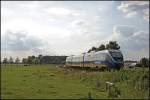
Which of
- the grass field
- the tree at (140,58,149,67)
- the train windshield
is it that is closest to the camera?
the grass field

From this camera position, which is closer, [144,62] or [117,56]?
[117,56]

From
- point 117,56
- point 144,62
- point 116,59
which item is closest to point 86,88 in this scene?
point 116,59

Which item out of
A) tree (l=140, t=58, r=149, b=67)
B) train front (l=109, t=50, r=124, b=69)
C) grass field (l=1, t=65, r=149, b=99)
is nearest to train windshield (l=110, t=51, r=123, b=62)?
train front (l=109, t=50, r=124, b=69)

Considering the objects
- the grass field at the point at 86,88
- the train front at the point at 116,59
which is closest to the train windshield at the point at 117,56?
the train front at the point at 116,59

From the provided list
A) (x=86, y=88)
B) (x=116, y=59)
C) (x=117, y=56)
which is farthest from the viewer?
(x=117, y=56)

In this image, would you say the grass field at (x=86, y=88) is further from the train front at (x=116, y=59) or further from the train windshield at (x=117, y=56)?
the train windshield at (x=117, y=56)

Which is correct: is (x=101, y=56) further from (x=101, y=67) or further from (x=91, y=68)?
(x=91, y=68)

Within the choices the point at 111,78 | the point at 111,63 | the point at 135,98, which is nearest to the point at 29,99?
the point at 135,98

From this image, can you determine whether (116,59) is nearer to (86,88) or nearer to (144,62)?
(86,88)

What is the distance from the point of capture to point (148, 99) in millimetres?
20781

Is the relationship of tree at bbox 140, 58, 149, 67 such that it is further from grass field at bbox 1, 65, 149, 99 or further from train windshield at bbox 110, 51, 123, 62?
grass field at bbox 1, 65, 149, 99

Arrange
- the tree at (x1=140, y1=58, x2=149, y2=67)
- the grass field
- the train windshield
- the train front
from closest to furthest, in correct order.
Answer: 1. the grass field
2. the train front
3. the train windshield
4. the tree at (x1=140, y1=58, x2=149, y2=67)

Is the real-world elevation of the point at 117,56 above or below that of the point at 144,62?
above

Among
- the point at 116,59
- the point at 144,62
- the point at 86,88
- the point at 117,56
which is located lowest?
the point at 86,88
